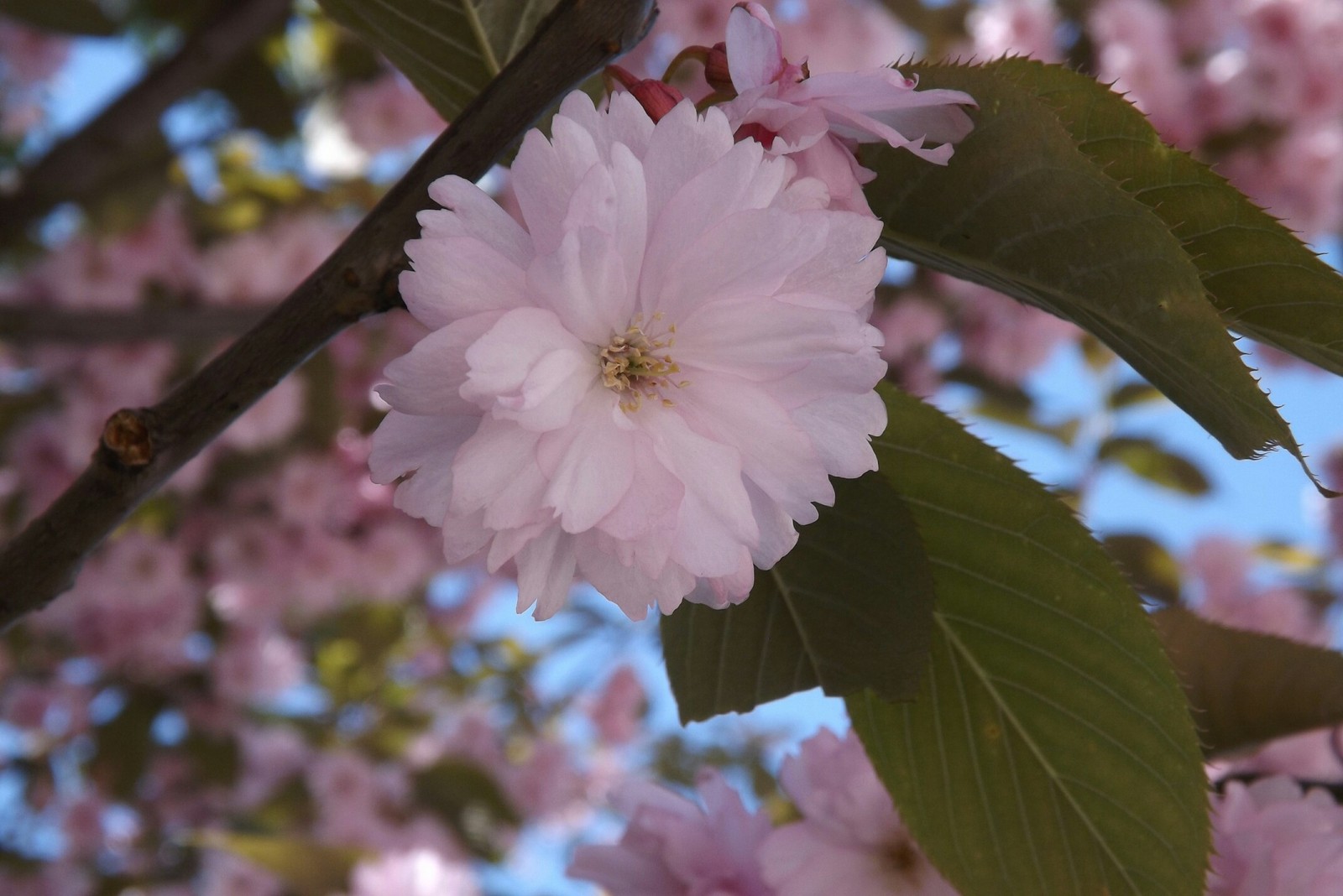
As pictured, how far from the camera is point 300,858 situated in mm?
1479

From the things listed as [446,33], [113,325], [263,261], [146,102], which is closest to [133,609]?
[263,261]

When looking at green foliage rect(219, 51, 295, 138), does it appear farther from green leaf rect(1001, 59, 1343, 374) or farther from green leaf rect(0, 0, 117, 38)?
green leaf rect(1001, 59, 1343, 374)

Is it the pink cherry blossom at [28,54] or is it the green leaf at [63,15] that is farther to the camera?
the pink cherry blossom at [28,54]

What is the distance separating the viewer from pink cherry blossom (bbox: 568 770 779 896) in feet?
2.11

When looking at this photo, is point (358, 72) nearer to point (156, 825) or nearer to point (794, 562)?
point (156, 825)

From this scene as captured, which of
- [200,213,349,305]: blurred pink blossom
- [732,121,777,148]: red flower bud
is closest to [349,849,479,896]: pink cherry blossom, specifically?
[200,213,349,305]: blurred pink blossom

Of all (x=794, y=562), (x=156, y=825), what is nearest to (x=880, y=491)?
(x=794, y=562)

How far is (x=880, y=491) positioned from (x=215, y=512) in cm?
225

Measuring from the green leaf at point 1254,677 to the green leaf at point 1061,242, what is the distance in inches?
12.1

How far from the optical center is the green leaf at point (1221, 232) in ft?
1.25

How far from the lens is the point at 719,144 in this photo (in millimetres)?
365

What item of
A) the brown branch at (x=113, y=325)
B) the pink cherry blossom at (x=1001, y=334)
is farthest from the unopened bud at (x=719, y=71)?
the pink cherry blossom at (x=1001, y=334)

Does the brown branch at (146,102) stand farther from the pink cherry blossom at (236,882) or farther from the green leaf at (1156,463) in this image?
the green leaf at (1156,463)

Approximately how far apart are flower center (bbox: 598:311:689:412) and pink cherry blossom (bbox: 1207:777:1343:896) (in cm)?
38
